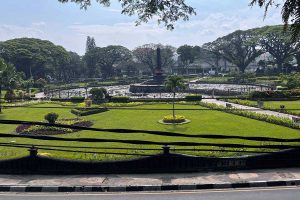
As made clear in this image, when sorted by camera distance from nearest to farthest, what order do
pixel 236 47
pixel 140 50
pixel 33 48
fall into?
pixel 33 48 < pixel 236 47 < pixel 140 50

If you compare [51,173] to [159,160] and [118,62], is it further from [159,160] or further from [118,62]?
[118,62]

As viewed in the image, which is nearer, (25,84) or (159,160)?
(159,160)

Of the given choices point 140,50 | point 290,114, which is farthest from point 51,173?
point 140,50

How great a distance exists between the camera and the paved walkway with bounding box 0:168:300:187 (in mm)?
11828

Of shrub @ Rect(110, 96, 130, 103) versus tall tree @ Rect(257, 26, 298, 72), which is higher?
tall tree @ Rect(257, 26, 298, 72)

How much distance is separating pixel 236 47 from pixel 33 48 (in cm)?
5374

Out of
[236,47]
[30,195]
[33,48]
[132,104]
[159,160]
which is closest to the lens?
[30,195]

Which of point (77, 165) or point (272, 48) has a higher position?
point (272, 48)

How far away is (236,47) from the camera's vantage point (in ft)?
356

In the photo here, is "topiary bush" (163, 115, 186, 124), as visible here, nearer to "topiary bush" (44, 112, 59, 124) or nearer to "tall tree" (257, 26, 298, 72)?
"topiary bush" (44, 112, 59, 124)

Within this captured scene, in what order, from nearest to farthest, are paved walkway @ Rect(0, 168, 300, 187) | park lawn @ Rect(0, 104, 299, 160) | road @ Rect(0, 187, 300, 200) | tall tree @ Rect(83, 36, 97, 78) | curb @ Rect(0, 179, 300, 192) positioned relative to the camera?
road @ Rect(0, 187, 300, 200), curb @ Rect(0, 179, 300, 192), paved walkway @ Rect(0, 168, 300, 187), park lawn @ Rect(0, 104, 299, 160), tall tree @ Rect(83, 36, 97, 78)

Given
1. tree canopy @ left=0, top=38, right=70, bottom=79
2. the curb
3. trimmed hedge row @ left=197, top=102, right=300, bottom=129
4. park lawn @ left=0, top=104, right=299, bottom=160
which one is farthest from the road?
tree canopy @ left=0, top=38, right=70, bottom=79

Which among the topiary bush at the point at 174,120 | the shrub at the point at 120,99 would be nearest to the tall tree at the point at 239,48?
the shrub at the point at 120,99

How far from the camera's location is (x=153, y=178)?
1234 cm
